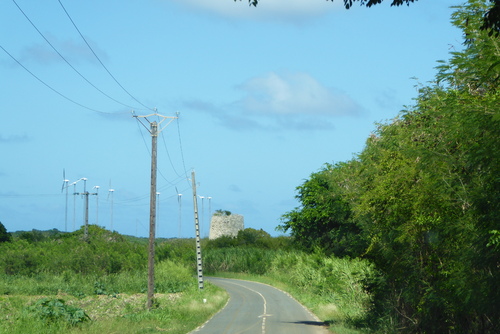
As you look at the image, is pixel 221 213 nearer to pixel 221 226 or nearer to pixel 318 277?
pixel 221 226

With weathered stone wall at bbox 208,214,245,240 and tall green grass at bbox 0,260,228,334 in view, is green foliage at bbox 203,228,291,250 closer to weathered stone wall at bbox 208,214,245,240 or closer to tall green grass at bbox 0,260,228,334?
weathered stone wall at bbox 208,214,245,240

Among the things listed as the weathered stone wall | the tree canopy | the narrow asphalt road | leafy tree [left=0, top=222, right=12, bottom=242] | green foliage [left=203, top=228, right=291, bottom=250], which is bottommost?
the narrow asphalt road

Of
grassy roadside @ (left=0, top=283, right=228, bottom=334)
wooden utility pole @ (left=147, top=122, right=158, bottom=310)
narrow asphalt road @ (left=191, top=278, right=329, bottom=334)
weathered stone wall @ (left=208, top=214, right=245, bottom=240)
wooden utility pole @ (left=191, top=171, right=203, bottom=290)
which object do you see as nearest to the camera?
grassy roadside @ (left=0, top=283, right=228, bottom=334)

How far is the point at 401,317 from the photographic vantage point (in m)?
26.2

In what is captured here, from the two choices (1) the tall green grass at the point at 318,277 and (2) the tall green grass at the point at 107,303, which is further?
(1) the tall green grass at the point at 318,277

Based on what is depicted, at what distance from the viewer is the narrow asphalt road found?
29922 mm

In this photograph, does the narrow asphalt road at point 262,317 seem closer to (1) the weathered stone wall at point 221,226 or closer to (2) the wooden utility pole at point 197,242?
(2) the wooden utility pole at point 197,242

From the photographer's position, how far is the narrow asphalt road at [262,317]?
29.9 metres

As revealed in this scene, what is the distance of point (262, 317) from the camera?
3712 centimetres

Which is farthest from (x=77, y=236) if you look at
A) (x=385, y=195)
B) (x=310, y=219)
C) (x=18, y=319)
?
(x=385, y=195)

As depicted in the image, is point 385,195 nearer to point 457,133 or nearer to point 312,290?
point 457,133

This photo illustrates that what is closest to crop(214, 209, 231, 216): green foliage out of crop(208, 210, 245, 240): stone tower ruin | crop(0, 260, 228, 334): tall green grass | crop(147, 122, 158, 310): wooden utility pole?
crop(208, 210, 245, 240): stone tower ruin

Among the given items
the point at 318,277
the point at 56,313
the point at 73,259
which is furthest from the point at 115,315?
the point at 73,259

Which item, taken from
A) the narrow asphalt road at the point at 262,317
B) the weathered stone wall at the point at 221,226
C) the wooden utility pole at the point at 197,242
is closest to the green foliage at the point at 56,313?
the narrow asphalt road at the point at 262,317
